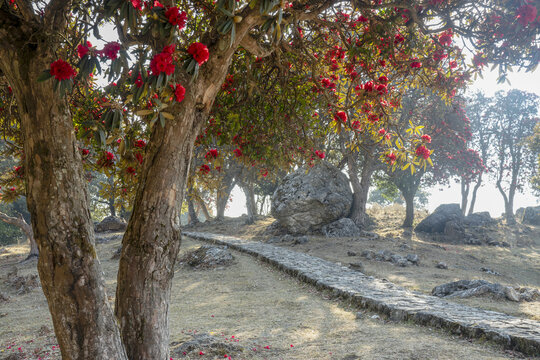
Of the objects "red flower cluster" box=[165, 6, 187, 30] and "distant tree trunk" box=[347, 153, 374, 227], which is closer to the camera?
"red flower cluster" box=[165, 6, 187, 30]

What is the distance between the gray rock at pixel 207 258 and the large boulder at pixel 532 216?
2056 cm

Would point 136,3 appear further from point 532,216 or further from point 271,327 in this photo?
point 532,216

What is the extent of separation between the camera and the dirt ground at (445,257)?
7344 millimetres

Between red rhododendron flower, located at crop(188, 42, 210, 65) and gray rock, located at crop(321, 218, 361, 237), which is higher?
red rhododendron flower, located at crop(188, 42, 210, 65)

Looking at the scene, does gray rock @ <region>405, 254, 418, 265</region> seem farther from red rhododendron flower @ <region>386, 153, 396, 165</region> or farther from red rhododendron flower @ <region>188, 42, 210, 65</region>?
red rhododendron flower @ <region>188, 42, 210, 65</region>

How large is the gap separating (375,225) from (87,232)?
1748 centimetres

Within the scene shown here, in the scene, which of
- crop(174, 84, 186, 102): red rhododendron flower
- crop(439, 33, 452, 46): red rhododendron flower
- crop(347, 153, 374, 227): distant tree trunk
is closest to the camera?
crop(174, 84, 186, 102): red rhododendron flower

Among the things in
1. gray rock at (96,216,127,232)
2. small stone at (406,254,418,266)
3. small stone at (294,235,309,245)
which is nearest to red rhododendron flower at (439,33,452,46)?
Result: small stone at (406,254,418,266)

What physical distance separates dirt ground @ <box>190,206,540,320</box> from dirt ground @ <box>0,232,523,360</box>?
1968 mm

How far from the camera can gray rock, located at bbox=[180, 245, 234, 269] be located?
32.3 ft

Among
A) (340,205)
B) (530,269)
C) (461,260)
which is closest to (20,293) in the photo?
(340,205)

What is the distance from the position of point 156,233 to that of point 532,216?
1014 inches

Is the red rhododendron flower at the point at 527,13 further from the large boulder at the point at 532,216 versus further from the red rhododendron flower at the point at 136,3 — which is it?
the large boulder at the point at 532,216

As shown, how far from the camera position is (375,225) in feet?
60.2
